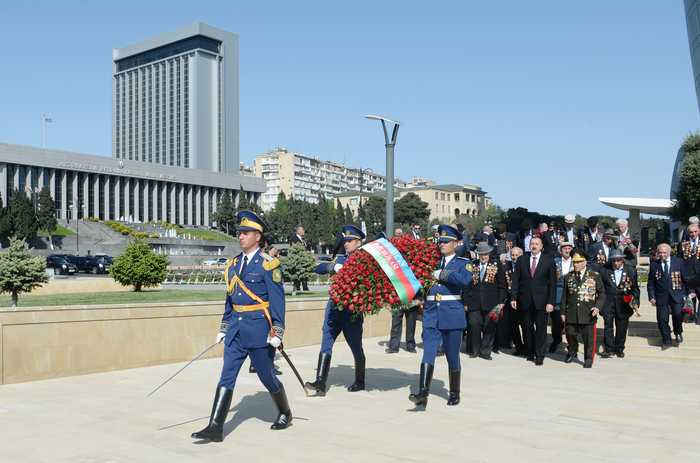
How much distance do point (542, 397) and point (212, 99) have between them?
149 meters

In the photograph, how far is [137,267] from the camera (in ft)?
69.3

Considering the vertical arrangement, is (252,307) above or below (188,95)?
below

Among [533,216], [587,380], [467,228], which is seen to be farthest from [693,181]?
[467,228]

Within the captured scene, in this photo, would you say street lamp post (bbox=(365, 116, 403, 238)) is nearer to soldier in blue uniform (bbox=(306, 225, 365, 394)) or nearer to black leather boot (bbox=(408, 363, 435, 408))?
soldier in blue uniform (bbox=(306, 225, 365, 394))

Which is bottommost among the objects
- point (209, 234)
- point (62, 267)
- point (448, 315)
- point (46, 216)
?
point (448, 315)

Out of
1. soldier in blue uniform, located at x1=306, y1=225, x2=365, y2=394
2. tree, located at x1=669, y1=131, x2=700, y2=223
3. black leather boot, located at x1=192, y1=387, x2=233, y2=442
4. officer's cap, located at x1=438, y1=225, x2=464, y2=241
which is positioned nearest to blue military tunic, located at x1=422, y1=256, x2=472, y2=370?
officer's cap, located at x1=438, y1=225, x2=464, y2=241

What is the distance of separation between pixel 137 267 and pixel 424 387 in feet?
54.4

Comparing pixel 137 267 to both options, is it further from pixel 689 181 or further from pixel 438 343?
pixel 689 181

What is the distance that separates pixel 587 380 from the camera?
342 inches

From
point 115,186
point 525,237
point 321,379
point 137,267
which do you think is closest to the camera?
point 321,379

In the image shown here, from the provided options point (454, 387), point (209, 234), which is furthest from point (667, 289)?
point (209, 234)

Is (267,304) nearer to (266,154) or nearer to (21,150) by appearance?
(21,150)

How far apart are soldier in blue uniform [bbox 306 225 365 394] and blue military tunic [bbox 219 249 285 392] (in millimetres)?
1678

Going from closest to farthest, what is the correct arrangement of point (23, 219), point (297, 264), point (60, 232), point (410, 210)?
point (297, 264) < point (23, 219) < point (60, 232) < point (410, 210)
